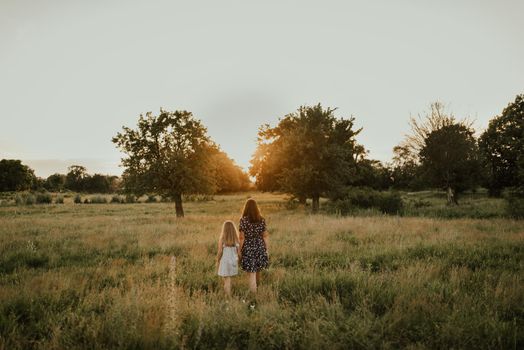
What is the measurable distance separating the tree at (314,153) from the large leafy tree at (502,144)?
75.3 feet

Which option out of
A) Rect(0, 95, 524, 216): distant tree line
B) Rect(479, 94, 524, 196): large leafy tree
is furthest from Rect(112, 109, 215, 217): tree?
Rect(479, 94, 524, 196): large leafy tree

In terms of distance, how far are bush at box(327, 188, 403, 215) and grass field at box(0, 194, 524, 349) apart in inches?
584

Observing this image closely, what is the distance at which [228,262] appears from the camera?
6609 mm

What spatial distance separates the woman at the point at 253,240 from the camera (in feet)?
23.2

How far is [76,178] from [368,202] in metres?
113

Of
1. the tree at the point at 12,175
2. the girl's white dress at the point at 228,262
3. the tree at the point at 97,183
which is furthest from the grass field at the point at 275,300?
the tree at the point at 97,183

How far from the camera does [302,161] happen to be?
2425cm

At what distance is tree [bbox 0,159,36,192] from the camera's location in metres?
85.1

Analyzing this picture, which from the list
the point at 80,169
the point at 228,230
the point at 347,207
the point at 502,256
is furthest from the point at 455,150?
the point at 80,169

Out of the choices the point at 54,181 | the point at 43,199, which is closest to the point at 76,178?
the point at 54,181

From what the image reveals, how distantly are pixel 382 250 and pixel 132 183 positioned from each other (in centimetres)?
1721

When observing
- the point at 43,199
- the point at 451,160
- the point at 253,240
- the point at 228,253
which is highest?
the point at 451,160

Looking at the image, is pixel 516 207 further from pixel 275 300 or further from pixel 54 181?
pixel 54 181

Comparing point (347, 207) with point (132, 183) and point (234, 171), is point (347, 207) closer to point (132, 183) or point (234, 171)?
point (132, 183)
